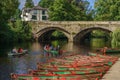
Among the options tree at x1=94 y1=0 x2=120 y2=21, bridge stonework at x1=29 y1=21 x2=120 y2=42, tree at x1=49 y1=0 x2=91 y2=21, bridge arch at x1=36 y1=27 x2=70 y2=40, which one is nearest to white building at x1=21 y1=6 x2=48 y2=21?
tree at x1=49 y1=0 x2=91 y2=21

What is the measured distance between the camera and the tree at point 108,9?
330 feet

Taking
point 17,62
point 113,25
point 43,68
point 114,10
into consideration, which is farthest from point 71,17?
point 43,68

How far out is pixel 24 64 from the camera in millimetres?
44750

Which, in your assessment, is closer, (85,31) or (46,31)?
(85,31)

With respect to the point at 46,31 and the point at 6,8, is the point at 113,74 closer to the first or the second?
the point at 6,8

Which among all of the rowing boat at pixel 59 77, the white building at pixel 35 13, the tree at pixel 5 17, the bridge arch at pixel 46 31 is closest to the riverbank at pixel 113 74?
the rowing boat at pixel 59 77

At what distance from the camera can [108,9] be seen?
339 feet

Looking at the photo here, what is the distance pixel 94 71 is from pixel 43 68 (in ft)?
19.6

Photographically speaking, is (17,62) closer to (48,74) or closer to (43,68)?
(43,68)

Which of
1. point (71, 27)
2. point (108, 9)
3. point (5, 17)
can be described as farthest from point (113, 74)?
point (108, 9)

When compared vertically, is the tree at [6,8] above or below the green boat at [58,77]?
above

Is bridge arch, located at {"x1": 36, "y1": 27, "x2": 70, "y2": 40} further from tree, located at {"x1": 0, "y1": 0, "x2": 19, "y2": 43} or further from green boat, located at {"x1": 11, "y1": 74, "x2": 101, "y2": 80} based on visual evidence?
green boat, located at {"x1": 11, "y1": 74, "x2": 101, "y2": 80}

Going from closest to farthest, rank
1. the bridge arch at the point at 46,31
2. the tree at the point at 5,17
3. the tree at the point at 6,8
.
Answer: the tree at the point at 6,8 < the tree at the point at 5,17 < the bridge arch at the point at 46,31

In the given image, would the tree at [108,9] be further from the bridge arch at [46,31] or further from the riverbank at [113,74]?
the riverbank at [113,74]
